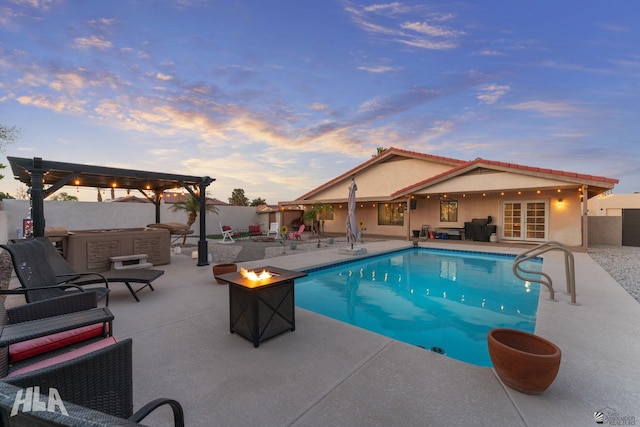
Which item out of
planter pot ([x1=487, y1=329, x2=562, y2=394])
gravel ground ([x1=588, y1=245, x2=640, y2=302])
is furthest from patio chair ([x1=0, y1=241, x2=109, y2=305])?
gravel ground ([x1=588, y1=245, x2=640, y2=302])

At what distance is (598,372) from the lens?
9.26 feet

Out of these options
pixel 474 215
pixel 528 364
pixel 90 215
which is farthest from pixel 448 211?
pixel 90 215

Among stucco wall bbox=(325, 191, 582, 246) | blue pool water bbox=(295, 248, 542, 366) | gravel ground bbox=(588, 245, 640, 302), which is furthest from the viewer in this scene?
stucco wall bbox=(325, 191, 582, 246)

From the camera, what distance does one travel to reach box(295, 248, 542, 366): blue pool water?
4688 millimetres

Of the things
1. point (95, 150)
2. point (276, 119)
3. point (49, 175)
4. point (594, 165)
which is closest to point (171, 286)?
point (49, 175)

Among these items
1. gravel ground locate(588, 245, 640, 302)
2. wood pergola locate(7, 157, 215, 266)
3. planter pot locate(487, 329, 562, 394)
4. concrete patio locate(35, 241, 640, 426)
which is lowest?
concrete patio locate(35, 241, 640, 426)

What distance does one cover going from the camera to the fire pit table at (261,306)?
11.1 ft

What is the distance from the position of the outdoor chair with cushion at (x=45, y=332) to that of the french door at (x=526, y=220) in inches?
663

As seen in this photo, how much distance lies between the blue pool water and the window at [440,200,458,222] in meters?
6.19

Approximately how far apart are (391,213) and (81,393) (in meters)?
18.6

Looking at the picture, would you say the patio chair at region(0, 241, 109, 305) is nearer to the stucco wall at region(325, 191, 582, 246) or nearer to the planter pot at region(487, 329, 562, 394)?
the planter pot at region(487, 329, 562, 394)

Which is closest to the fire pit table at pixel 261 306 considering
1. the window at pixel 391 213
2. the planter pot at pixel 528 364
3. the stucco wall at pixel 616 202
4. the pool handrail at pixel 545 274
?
the planter pot at pixel 528 364

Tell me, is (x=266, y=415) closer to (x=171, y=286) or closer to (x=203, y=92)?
(x=171, y=286)

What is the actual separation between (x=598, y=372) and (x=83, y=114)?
14.7 meters
